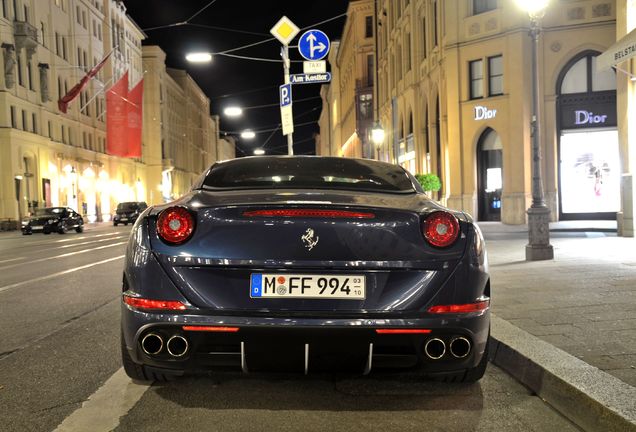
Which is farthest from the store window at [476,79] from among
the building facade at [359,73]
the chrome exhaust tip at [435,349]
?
the chrome exhaust tip at [435,349]

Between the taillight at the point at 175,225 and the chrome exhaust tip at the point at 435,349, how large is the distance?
146 centimetres

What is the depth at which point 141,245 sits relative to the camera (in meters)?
3.58

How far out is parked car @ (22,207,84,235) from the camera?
32.8 metres

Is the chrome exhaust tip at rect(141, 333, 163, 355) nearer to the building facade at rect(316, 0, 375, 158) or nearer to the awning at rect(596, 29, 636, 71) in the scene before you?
the awning at rect(596, 29, 636, 71)

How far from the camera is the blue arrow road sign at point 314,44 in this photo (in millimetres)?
18281

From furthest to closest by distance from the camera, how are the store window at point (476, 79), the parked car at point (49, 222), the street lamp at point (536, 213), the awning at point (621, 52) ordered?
the parked car at point (49, 222), the store window at point (476, 79), the awning at point (621, 52), the street lamp at point (536, 213)

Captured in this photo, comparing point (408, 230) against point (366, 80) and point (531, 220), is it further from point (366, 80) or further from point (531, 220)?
point (366, 80)

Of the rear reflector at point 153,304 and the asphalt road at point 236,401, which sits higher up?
the rear reflector at point 153,304

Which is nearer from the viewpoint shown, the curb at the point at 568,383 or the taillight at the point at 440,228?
the curb at the point at 568,383

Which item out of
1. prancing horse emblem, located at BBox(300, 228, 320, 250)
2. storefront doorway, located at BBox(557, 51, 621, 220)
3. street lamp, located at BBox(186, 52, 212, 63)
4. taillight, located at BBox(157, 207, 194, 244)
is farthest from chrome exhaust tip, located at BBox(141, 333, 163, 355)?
storefront doorway, located at BBox(557, 51, 621, 220)

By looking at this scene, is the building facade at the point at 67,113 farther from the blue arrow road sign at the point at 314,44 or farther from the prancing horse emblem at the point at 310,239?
the prancing horse emblem at the point at 310,239

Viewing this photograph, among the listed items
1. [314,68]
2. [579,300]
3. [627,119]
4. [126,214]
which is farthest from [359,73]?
[579,300]

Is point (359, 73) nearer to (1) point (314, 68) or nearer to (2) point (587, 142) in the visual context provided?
(2) point (587, 142)

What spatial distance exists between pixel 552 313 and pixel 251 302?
147 inches
